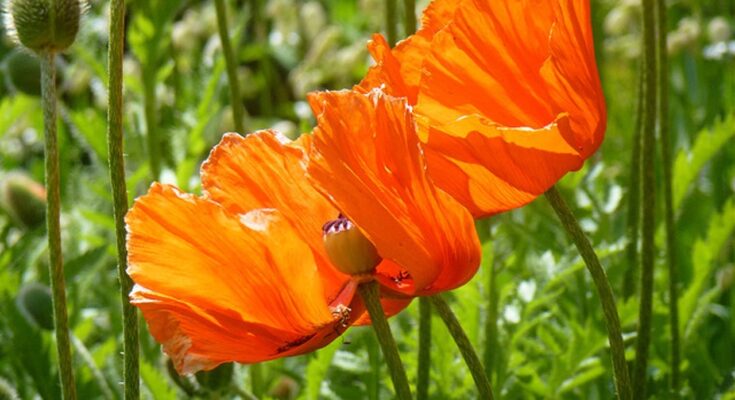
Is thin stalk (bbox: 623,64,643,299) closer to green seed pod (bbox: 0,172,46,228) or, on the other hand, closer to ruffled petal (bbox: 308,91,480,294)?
ruffled petal (bbox: 308,91,480,294)

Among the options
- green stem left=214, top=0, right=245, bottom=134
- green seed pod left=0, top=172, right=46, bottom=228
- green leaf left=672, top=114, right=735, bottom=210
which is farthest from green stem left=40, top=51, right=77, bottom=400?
green seed pod left=0, top=172, right=46, bottom=228

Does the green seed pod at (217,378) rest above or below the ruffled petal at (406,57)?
below

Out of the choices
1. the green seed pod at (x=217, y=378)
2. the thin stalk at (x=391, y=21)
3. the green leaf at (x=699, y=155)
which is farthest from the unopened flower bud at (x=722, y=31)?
the green seed pod at (x=217, y=378)

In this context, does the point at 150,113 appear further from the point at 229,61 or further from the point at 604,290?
the point at 604,290

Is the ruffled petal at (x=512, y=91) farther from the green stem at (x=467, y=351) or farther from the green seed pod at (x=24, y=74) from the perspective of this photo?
the green seed pod at (x=24, y=74)

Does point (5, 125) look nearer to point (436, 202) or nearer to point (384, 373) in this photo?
point (384, 373)

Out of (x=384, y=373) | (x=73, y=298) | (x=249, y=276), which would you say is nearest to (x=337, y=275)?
(x=249, y=276)

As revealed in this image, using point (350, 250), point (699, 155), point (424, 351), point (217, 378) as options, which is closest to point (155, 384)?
point (217, 378)
